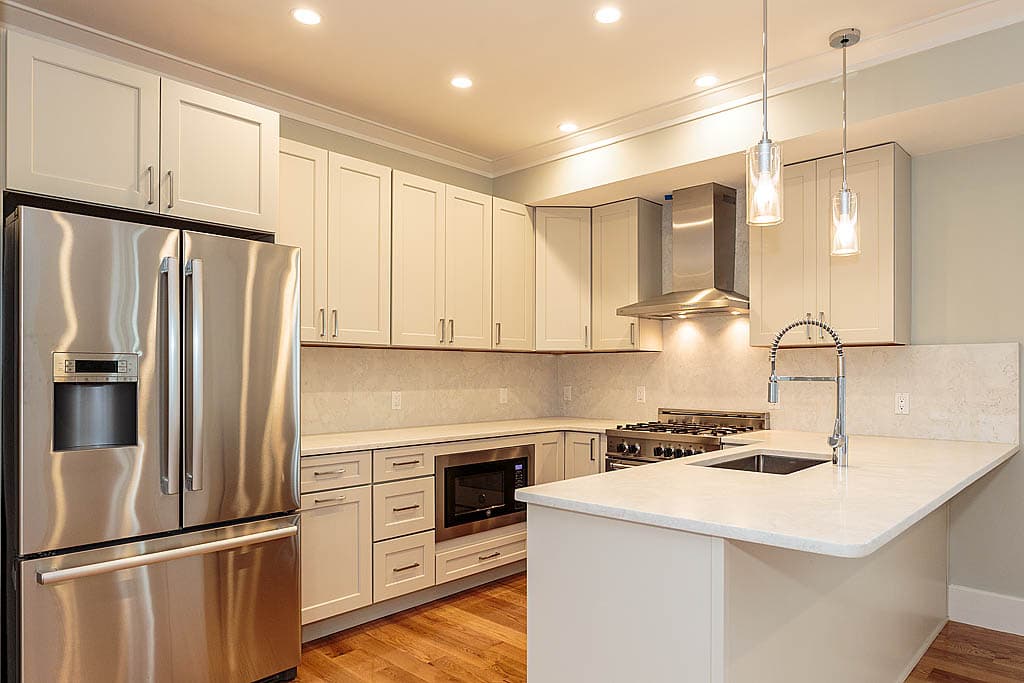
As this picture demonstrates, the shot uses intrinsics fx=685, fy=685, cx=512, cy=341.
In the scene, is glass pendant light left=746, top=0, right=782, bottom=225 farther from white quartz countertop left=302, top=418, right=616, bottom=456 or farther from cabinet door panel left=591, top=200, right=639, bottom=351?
cabinet door panel left=591, top=200, right=639, bottom=351

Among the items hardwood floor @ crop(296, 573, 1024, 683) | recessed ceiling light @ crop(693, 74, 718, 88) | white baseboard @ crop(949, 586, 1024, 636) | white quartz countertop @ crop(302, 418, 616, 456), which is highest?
recessed ceiling light @ crop(693, 74, 718, 88)

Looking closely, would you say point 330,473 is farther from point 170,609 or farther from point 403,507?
point 170,609

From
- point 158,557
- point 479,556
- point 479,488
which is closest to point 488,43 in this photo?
point 479,488

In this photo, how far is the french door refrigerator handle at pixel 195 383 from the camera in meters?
2.52

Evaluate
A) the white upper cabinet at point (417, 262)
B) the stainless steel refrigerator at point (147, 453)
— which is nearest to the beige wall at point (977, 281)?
the white upper cabinet at point (417, 262)

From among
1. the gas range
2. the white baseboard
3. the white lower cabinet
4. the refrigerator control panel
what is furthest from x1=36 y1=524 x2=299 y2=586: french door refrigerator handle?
the white baseboard

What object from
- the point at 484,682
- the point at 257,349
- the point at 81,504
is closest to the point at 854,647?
the point at 484,682

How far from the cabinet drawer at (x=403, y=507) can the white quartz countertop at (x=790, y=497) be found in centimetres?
149

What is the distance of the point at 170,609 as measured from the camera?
2465 mm

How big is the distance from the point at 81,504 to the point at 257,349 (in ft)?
2.62

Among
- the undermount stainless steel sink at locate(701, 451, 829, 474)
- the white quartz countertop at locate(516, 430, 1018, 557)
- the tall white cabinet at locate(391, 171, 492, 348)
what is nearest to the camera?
the white quartz countertop at locate(516, 430, 1018, 557)

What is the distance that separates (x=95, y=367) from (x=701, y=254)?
3189 millimetres

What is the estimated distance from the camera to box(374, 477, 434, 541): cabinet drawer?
3418 mm

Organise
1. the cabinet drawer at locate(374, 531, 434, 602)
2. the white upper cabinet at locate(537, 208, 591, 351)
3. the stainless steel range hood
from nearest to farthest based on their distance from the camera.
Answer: the cabinet drawer at locate(374, 531, 434, 602) → the stainless steel range hood → the white upper cabinet at locate(537, 208, 591, 351)
